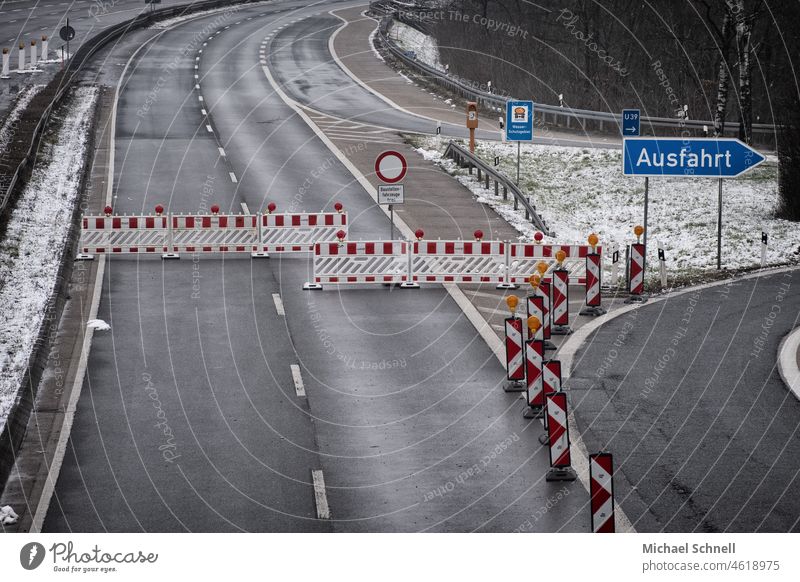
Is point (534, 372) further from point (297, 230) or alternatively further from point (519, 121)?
point (519, 121)

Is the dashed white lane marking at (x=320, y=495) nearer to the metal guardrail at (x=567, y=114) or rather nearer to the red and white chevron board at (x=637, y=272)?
the red and white chevron board at (x=637, y=272)

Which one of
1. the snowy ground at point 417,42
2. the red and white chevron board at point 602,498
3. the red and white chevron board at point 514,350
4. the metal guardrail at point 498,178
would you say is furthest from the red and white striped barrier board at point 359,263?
the snowy ground at point 417,42

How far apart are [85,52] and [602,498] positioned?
50439mm

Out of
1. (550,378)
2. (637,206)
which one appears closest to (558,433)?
(550,378)

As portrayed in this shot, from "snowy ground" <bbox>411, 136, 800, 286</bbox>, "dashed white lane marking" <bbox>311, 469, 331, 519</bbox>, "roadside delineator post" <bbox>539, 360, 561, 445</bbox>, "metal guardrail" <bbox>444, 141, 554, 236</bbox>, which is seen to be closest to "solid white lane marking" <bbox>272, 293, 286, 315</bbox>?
"roadside delineator post" <bbox>539, 360, 561, 445</bbox>

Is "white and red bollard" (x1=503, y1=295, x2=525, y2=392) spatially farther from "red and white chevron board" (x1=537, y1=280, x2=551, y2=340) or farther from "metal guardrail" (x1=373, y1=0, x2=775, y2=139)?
"metal guardrail" (x1=373, y1=0, x2=775, y2=139)

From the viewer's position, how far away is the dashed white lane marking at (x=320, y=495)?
13836 millimetres

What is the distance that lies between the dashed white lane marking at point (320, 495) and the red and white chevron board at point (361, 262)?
32.4ft

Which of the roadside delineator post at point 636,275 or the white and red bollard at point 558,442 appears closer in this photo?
the white and red bollard at point 558,442

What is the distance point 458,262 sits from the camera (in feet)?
81.6

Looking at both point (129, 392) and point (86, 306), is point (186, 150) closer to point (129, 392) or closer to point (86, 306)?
point (86, 306)

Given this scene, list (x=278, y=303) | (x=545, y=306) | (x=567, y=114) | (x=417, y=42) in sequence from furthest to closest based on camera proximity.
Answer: (x=417, y=42), (x=567, y=114), (x=278, y=303), (x=545, y=306)

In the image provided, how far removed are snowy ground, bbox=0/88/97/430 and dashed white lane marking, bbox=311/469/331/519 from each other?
4307 millimetres

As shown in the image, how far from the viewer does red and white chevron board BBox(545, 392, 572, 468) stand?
584 inches
